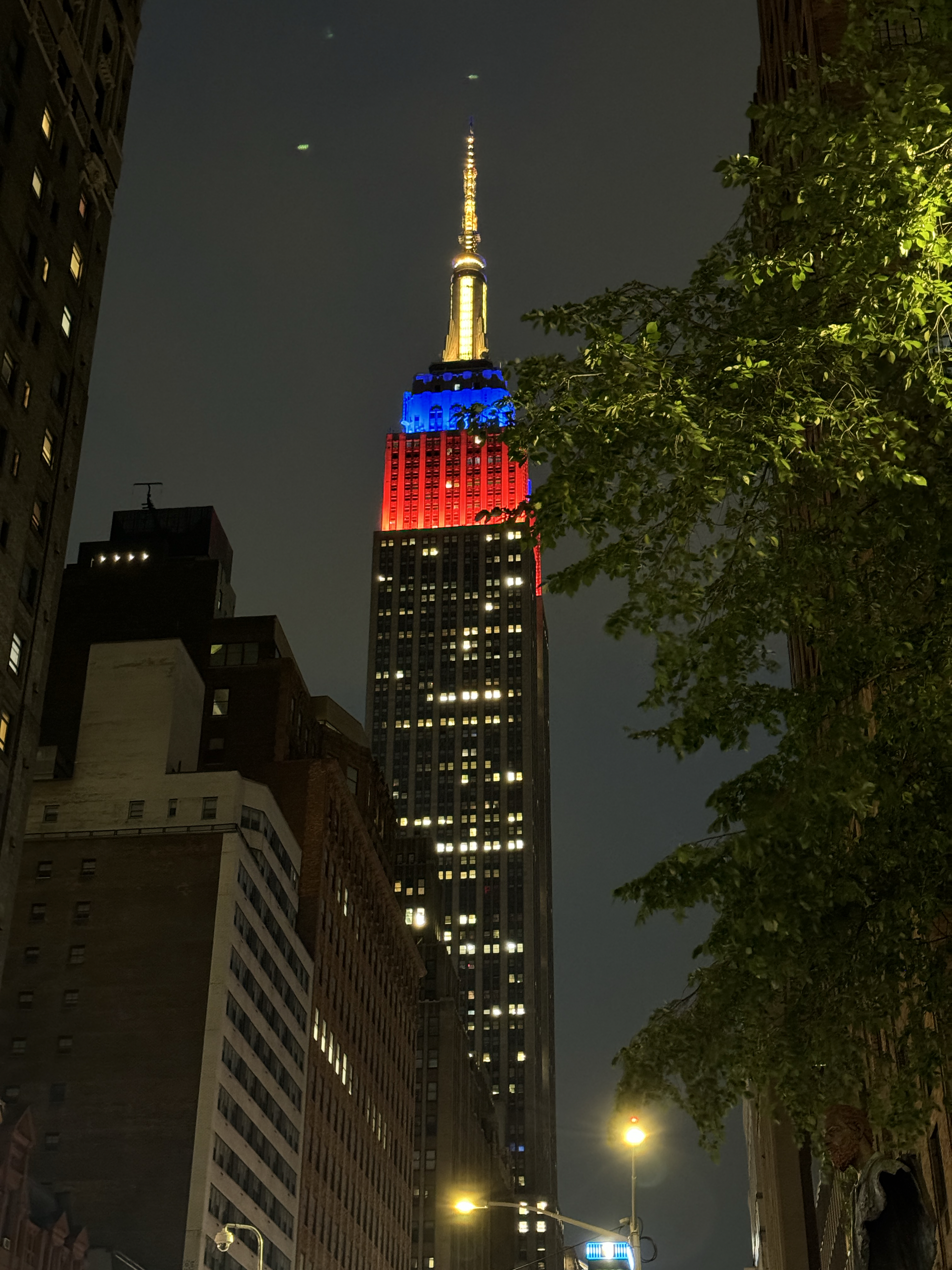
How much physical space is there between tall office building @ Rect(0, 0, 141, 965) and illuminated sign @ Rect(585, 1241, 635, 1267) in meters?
40.2

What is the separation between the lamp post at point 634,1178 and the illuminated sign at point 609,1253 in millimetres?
1260

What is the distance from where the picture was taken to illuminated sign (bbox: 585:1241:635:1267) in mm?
34594

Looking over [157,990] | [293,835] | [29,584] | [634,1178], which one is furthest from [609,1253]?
[293,835]

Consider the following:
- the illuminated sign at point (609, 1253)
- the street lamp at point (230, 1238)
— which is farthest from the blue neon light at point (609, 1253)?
the street lamp at point (230, 1238)

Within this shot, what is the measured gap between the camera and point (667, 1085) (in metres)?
17.2

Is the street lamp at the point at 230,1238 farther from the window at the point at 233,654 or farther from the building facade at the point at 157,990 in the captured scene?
the window at the point at 233,654

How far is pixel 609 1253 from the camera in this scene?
34906 mm

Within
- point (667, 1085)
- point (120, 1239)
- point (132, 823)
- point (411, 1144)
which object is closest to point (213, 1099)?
point (120, 1239)

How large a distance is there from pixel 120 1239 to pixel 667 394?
83141 mm

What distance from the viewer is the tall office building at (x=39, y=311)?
70125 millimetres

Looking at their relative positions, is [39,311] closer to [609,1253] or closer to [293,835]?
[609,1253]

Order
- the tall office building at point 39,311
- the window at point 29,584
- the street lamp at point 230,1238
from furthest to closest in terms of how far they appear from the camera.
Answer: the window at point 29,584 → the tall office building at point 39,311 → the street lamp at point 230,1238

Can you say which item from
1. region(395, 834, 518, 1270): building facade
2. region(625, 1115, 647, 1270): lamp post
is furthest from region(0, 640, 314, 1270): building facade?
region(625, 1115, 647, 1270): lamp post

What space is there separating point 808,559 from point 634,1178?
22420 millimetres
